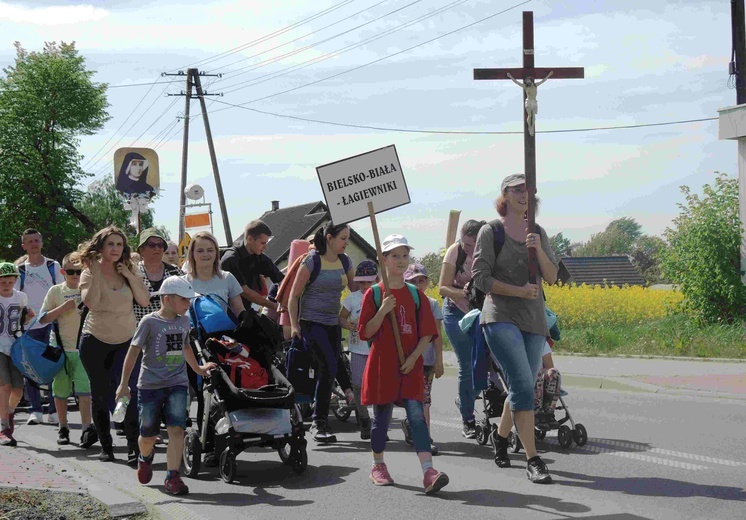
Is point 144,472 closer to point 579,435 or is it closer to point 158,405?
point 158,405

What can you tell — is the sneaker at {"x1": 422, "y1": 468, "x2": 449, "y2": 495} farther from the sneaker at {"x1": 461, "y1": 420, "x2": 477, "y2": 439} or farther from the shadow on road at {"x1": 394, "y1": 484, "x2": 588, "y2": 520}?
the sneaker at {"x1": 461, "y1": 420, "x2": 477, "y2": 439}

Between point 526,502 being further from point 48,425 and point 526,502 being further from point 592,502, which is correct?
point 48,425

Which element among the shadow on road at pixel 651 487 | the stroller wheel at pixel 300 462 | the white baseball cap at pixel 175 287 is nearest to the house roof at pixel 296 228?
the stroller wheel at pixel 300 462

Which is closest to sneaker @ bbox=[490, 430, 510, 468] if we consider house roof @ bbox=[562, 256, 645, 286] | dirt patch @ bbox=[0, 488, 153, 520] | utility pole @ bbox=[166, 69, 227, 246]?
dirt patch @ bbox=[0, 488, 153, 520]

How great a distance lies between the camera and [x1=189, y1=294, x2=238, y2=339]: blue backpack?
8758 millimetres

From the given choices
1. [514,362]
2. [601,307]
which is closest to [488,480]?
[514,362]

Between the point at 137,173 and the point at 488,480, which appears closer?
the point at 488,480

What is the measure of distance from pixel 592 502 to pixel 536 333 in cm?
137

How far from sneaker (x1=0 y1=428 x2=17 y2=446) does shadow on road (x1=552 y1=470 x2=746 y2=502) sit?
5.27m

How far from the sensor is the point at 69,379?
1096cm

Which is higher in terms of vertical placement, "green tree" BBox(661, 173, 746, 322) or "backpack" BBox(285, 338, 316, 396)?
"green tree" BBox(661, 173, 746, 322)

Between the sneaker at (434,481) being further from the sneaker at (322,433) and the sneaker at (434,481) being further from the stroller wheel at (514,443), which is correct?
the sneaker at (322,433)

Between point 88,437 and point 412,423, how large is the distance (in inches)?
157

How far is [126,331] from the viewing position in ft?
31.2
